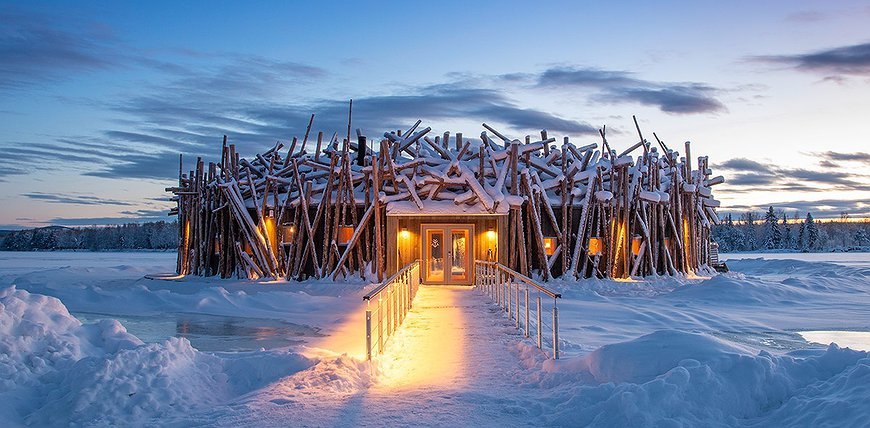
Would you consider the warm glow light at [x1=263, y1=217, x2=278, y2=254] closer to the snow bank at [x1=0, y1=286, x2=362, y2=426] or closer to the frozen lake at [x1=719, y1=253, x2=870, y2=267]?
the snow bank at [x1=0, y1=286, x2=362, y2=426]

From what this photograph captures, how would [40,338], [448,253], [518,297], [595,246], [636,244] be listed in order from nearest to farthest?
[40,338] < [518,297] < [448,253] < [595,246] < [636,244]

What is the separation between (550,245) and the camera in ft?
84.1

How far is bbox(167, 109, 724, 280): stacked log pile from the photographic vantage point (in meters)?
24.4

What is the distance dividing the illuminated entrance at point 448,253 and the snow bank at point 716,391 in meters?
16.8

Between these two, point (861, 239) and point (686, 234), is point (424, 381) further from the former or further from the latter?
point (861, 239)

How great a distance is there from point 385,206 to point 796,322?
43.0 ft

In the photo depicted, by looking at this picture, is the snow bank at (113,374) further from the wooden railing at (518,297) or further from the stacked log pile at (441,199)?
the stacked log pile at (441,199)

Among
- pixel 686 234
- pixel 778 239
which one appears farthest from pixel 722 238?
pixel 686 234

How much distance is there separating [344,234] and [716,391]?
67.1 ft

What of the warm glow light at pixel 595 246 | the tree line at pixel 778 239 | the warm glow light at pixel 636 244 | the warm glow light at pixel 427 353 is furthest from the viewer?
the tree line at pixel 778 239

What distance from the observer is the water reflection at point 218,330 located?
12.3 m

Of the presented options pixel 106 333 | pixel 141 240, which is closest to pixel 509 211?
pixel 106 333

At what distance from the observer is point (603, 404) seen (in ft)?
19.6

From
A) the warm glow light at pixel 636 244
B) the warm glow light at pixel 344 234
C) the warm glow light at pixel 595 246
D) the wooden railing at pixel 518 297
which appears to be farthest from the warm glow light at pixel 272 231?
the warm glow light at pixel 636 244
